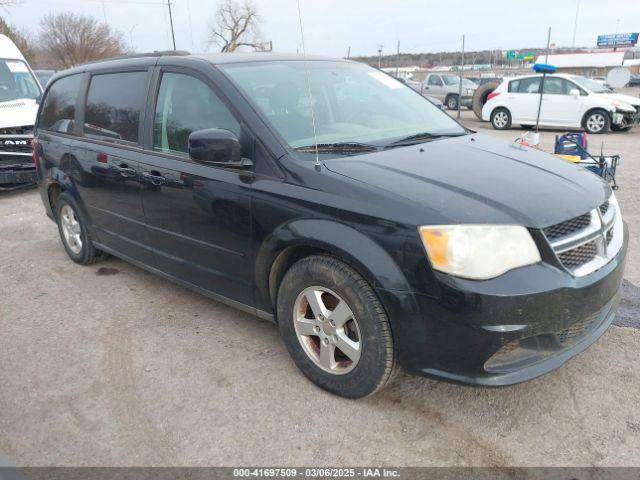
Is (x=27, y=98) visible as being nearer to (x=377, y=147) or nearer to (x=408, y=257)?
(x=377, y=147)

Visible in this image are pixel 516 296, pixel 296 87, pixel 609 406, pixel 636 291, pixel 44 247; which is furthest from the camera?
pixel 44 247

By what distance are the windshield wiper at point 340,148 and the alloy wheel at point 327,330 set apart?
29.6 inches

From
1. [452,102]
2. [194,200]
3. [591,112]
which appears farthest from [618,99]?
[194,200]

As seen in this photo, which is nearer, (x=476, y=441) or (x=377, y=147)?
(x=476, y=441)

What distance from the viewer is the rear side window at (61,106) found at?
4461 mm

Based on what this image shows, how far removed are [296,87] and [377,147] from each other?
677 mm

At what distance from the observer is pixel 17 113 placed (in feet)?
27.5

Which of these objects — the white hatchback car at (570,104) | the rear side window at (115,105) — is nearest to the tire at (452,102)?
the white hatchback car at (570,104)

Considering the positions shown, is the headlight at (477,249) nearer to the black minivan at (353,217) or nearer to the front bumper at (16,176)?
the black minivan at (353,217)

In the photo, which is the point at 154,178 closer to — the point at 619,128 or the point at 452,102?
the point at 619,128

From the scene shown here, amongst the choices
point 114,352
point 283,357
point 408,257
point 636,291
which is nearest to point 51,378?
point 114,352

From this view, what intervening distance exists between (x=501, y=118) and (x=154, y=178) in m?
14.0

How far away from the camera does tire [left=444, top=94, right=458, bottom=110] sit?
22891mm

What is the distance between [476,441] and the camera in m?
2.40
